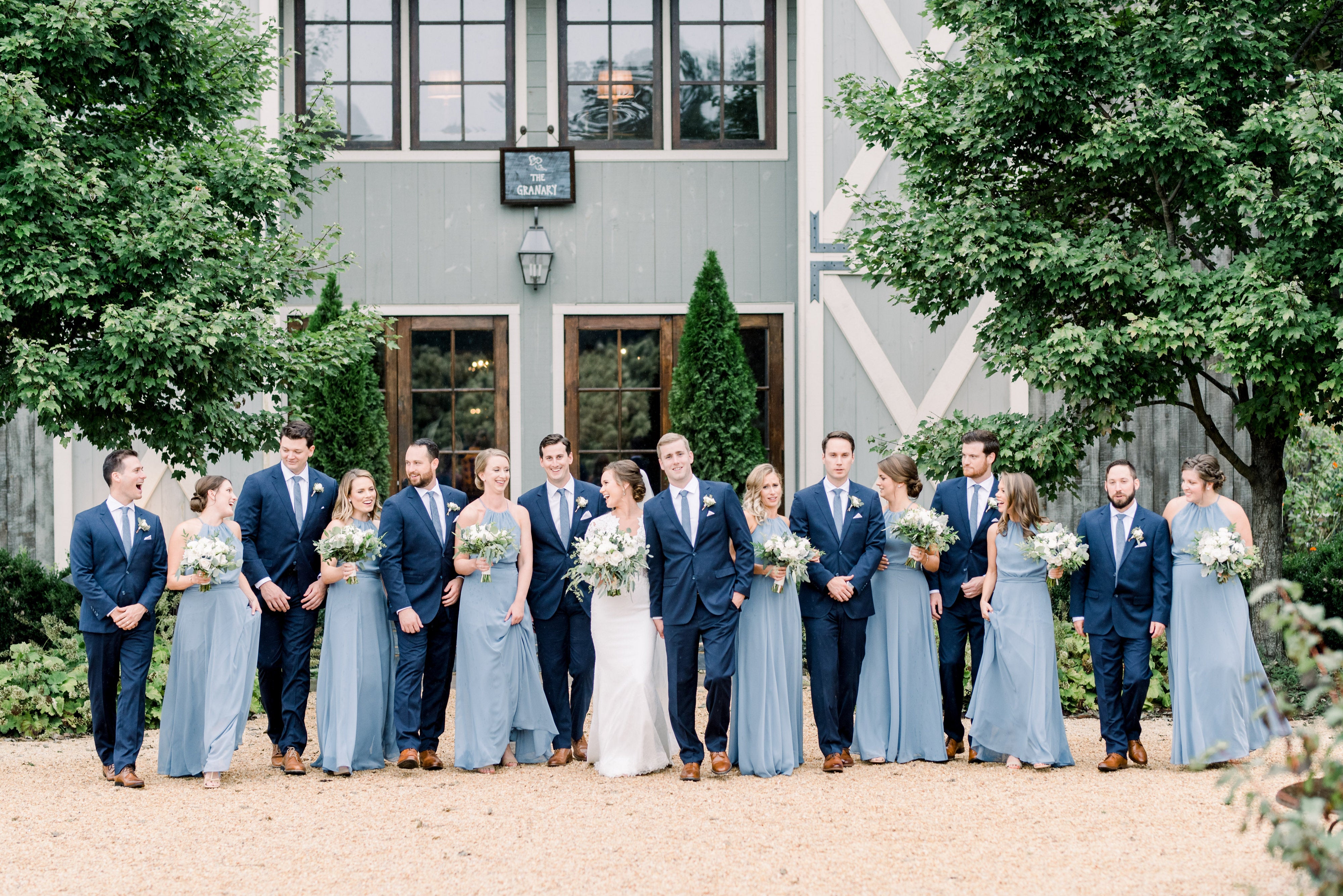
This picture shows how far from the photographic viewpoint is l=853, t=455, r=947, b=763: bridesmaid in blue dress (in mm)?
7168

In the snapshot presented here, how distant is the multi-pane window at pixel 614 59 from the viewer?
12.1 metres

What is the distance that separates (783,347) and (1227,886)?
782 cm

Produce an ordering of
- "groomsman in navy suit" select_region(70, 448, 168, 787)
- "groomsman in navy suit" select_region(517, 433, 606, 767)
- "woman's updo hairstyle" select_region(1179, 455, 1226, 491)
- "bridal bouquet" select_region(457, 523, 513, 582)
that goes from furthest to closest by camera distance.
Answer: "groomsman in navy suit" select_region(517, 433, 606, 767) < "bridal bouquet" select_region(457, 523, 513, 582) < "woman's updo hairstyle" select_region(1179, 455, 1226, 491) < "groomsman in navy suit" select_region(70, 448, 168, 787)

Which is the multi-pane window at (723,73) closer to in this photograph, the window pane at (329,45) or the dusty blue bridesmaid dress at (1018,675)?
the window pane at (329,45)

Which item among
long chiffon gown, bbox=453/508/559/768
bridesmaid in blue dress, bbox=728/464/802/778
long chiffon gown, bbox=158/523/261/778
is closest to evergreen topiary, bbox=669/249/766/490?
bridesmaid in blue dress, bbox=728/464/802/778

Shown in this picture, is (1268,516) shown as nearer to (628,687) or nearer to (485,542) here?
(628,687)

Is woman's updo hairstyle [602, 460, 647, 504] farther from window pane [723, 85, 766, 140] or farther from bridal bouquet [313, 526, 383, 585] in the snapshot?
window pane [723, 85, 766, 140]

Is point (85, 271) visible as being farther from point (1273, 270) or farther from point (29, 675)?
point (1273, 270)

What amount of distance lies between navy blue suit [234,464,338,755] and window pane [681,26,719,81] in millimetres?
6679

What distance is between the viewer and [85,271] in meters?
7.68

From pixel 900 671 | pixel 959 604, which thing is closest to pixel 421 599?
pixel 900 671

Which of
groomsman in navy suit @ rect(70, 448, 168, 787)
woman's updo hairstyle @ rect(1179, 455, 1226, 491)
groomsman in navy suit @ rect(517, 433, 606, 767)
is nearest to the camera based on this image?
groomsman in navy suit @ rect(70, 448, 168, 787)

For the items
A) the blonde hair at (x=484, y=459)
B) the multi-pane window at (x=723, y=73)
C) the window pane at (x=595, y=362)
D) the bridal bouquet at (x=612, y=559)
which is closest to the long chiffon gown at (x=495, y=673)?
the blonde hair at (x=484, y=459)

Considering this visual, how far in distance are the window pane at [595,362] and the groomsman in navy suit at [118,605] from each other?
5.59m
